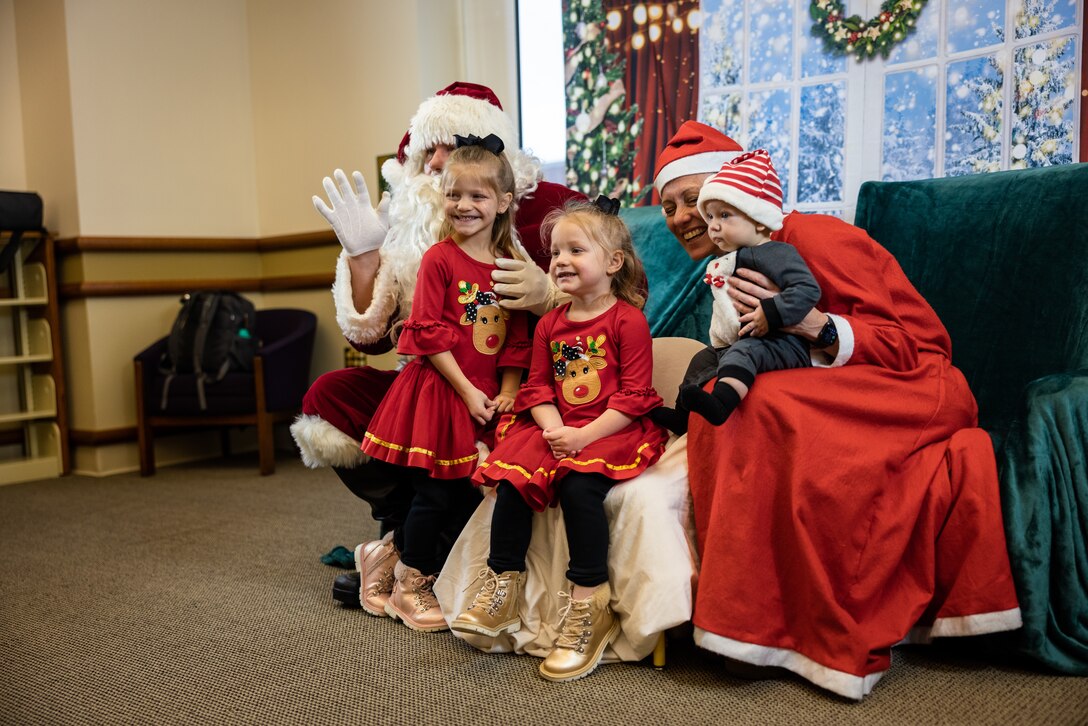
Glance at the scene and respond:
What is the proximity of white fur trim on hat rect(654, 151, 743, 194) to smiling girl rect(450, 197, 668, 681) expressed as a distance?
0.73 feet

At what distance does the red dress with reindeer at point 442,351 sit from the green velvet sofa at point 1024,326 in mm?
628

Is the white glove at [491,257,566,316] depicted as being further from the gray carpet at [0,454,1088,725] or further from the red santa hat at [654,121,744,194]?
the gray carpet at [0,454,1088,725]

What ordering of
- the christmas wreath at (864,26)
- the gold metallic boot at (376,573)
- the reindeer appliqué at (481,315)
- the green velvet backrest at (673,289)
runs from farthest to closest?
1. the christmas wreath at (864,26)
2. the green velvet backrest at (673,289)
3. the gold metallic boot at (376,573)
4. the reindeer appliqué at (481,315)

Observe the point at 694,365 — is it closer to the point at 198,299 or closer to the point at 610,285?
the point at 610,285

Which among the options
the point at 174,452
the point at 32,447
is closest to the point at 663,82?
the point at 174,452

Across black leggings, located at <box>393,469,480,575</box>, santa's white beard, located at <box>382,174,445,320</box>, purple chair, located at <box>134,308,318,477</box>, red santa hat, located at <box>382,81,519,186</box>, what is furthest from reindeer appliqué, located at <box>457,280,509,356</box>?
purple chair, located at <box>134,308,318,477</box>

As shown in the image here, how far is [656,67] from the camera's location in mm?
3221

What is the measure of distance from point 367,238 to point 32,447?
9.08 ft

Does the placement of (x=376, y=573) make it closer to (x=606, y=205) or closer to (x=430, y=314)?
(x=430, y=314)

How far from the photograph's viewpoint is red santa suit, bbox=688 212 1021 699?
5.36ft

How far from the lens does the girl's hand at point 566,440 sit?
1792 mm

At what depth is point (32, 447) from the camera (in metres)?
4.09

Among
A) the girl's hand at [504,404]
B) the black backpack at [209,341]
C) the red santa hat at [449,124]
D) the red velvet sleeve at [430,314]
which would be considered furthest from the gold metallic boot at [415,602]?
the black backpack at [209,341]

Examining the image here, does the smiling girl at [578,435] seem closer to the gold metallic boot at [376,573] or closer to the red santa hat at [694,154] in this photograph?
the red santa hat at [694,154]
